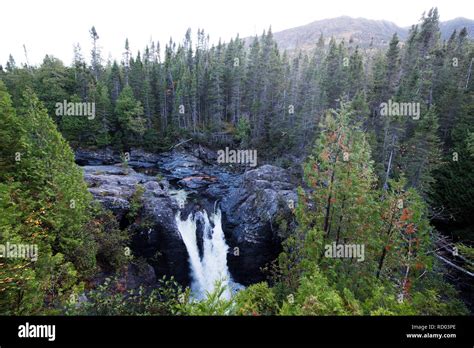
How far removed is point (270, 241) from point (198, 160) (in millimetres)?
25933

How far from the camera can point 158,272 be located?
68.5 ft

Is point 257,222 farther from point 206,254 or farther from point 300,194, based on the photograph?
point 300,194

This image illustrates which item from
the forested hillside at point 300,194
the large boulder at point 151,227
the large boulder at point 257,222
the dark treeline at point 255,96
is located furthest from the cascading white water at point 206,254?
the dark treeline at point 255,96

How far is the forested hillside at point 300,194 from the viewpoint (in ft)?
29.9

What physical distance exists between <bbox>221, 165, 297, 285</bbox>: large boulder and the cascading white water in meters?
0.81

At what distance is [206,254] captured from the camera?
24625 mm

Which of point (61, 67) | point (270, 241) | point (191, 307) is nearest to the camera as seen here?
point (191, 307)

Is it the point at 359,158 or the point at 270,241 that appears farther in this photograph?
the point at 270,241

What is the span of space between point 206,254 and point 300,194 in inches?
584

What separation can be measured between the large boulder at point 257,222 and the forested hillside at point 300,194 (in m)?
1.46

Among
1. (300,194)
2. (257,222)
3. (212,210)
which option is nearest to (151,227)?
(212,210)
